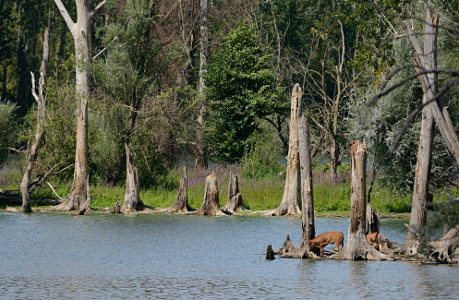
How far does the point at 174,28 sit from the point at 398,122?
2384cm

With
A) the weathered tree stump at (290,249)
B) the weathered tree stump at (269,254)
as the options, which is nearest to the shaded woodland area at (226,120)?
the weathered tree stump at (290,249)

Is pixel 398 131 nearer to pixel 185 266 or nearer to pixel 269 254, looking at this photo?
pixel 269 254

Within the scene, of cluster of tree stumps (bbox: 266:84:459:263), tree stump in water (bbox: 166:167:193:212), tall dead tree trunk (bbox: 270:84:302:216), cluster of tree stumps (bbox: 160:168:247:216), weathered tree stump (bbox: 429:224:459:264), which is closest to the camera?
→ weathered tree stump (bbox: 429:224:459:264)

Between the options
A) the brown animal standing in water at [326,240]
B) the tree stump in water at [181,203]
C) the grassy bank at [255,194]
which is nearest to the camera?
the brown animal standing in water at [326,240]

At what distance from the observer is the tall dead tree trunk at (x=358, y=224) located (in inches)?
857

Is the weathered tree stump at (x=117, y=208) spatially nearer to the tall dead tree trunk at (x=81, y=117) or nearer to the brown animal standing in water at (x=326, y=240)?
the tall dead tree trunk at (x=81, y=117)

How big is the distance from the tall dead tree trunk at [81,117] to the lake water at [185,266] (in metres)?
3.51

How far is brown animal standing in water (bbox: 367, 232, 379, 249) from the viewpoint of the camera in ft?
74.2

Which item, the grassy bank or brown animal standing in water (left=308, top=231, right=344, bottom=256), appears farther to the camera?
the grassy bank

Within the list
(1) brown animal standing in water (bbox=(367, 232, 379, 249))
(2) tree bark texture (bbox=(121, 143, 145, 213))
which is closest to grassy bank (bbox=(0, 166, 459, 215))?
(2) tree bark texture (bbox=(121, 143, 145, 213))

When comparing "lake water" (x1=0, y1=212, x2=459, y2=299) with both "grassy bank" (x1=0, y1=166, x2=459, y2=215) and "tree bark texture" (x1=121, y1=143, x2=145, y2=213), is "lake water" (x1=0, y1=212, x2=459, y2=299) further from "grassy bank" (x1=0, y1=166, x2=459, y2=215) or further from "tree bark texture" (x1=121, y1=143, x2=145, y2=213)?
"grassy bank" (x1=0, y1=166, x2=459, y2=215)

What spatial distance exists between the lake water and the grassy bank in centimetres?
360

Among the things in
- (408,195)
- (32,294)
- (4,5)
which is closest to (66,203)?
(408,195)

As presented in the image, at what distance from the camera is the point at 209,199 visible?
33875mm
